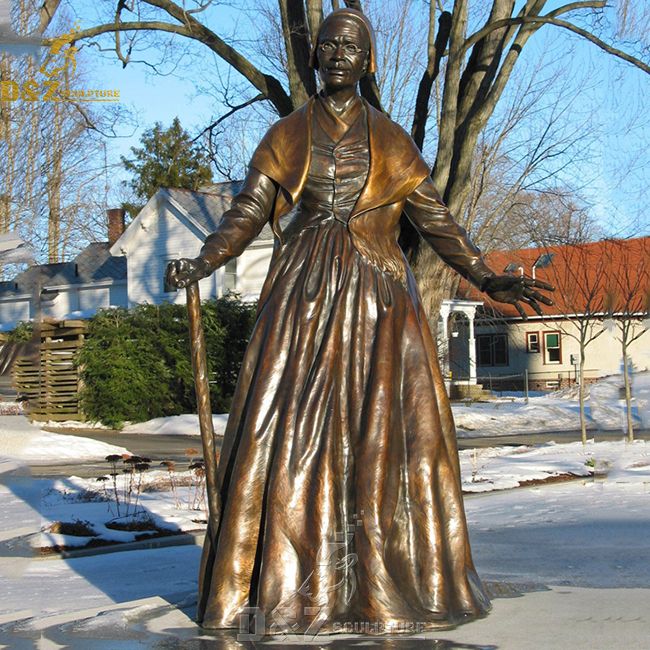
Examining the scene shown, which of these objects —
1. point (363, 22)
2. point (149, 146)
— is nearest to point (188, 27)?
point (363, 22)

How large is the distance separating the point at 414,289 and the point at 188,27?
1059cm

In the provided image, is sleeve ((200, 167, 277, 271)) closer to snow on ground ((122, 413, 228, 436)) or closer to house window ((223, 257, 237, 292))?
snow on ground ((122, 413, 228, 436))

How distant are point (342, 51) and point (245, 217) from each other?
0.85 metres

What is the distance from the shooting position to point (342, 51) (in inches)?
197

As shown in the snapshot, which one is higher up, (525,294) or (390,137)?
(390,137)

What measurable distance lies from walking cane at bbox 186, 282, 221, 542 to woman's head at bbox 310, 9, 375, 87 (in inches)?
45.0

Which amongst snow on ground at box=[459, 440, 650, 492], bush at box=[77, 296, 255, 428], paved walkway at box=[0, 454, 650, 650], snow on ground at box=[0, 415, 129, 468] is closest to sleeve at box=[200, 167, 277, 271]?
paved walkway at box=[0, 454, 650, 650]

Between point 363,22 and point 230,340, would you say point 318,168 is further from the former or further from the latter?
point 230,340

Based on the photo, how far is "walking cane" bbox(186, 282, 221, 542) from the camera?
15.7 ft

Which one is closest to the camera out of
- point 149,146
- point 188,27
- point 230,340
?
point 188,27

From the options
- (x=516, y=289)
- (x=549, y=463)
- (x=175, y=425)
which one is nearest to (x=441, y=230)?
(x=516, y=289)

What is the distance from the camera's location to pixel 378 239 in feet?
16.6

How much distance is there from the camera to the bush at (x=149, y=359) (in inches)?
995

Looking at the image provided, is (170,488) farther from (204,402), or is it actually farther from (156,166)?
(156,166)
